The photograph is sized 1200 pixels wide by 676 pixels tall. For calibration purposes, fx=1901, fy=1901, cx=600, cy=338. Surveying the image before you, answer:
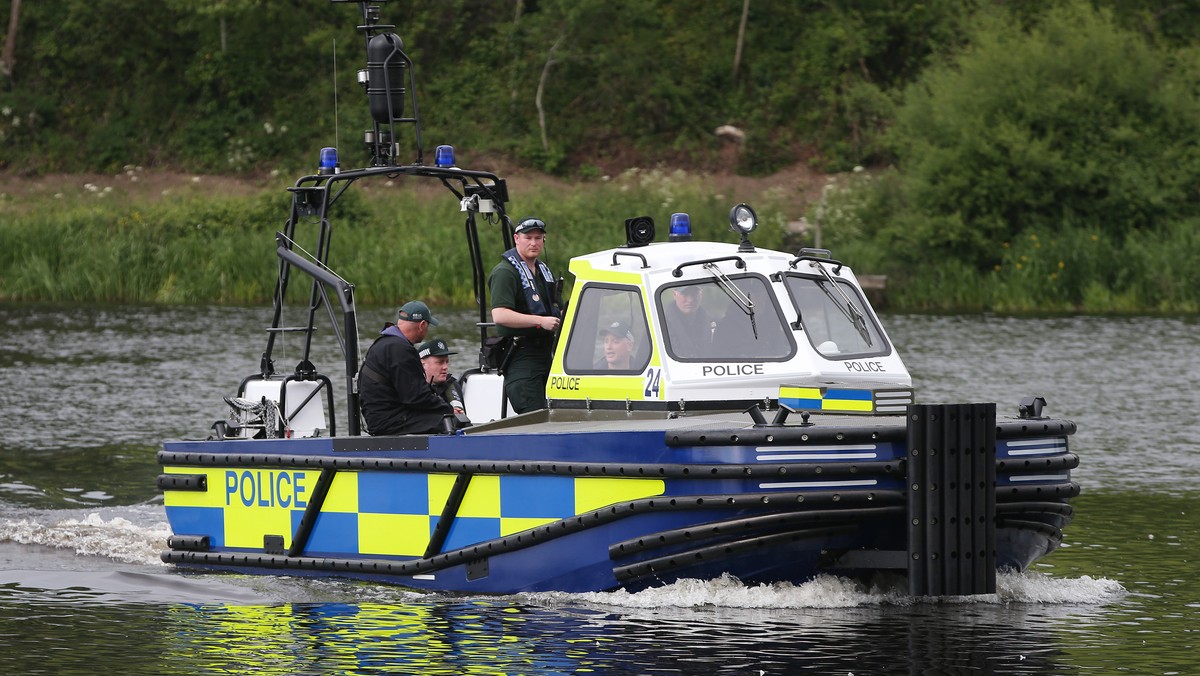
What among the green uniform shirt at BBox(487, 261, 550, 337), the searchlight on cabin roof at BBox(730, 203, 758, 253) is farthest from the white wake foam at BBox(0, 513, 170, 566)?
the searchlight on cabin roof at BBox(730, 203, 758, 253)

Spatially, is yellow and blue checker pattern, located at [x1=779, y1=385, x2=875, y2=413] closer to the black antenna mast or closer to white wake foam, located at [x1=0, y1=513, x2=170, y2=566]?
the black antenna mast

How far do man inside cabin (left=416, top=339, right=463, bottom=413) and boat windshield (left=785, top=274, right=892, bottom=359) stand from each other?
2355 mm

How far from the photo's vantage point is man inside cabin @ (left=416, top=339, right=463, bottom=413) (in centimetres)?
1220

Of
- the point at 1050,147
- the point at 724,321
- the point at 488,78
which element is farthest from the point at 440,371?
the point at 488,78

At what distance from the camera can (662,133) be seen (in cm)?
4800

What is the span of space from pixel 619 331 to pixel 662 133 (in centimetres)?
3739

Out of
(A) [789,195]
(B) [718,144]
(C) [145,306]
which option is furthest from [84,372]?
(B) [718,144]

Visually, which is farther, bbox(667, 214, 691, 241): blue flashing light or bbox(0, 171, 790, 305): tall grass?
bbox(0, 171, 790, 305): tall grass

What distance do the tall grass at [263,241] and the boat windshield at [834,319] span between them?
2074 cm

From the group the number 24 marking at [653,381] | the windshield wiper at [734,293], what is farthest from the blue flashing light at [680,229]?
the number 24 marking at [653,381]

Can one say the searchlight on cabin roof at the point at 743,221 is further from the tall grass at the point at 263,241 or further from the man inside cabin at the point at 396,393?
the tall grass at the point at 263,241

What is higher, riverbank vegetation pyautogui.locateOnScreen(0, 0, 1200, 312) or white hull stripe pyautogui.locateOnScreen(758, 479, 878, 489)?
riverbank vegetation pyautogui.locateOnScreen(0, 0, 1200, 312)

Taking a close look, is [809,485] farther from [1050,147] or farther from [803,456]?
[1050,147]

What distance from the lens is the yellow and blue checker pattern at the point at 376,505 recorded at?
1024cm
